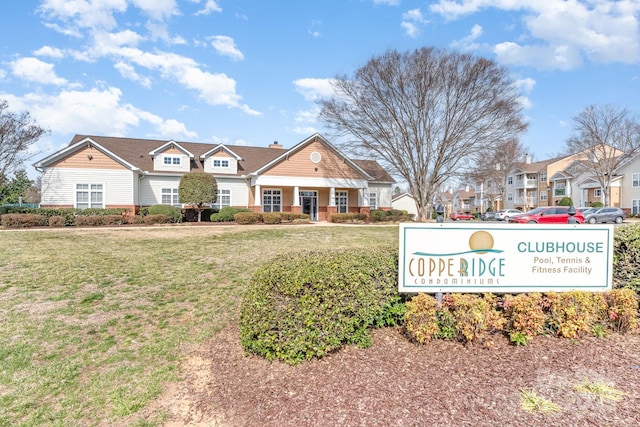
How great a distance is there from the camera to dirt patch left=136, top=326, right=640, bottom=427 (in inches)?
106

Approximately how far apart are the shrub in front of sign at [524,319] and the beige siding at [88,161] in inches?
965

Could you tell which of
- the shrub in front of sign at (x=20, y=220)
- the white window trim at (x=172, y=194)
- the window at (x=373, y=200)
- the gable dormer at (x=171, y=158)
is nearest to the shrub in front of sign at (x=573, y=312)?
the shrub in front of sign at (x=20, y=220)

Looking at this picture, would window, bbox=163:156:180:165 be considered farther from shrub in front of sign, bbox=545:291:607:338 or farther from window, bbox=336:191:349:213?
shrub in front of sign, bbox=545:291:607:338

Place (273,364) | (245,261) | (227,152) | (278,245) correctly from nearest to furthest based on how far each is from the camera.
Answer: (273,364)
(245,261)
(278,245)
(227,152)

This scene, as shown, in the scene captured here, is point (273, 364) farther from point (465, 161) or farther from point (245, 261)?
point (465, 161)

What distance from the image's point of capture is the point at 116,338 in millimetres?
4543

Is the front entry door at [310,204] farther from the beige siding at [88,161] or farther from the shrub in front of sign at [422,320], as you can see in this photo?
the shrub in front of sign at [422,320]

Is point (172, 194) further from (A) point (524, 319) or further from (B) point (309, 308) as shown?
(A) point (524, 319)

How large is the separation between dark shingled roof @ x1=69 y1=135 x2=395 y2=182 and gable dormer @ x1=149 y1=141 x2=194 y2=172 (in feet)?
2.29

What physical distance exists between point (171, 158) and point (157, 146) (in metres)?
3.90

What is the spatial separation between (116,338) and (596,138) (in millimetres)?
49112

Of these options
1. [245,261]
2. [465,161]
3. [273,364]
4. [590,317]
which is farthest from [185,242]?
[465,161]

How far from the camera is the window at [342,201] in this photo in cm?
2964

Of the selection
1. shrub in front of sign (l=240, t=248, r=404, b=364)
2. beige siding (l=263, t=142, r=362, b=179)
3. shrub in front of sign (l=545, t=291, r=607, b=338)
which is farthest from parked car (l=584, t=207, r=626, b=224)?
shrub in front of sign (l=240, t=248, r=404, b=364)
